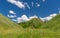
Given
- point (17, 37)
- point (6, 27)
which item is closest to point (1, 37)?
point (17, 37)

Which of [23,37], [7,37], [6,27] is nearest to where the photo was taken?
[23,37]

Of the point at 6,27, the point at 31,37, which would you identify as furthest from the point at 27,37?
the point at 6,27

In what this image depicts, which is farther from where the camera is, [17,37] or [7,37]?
[7,37]

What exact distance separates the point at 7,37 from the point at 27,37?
13.1 metres

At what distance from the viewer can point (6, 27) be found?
13000 cm

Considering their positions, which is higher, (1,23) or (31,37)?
(1,23)

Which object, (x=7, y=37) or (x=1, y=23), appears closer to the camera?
(x=7, y=37)

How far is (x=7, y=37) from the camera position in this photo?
83.1 metres

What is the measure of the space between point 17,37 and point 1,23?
64.4 metres

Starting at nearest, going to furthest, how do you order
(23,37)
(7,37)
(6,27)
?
(23,37) → (7,37) → (6,27)

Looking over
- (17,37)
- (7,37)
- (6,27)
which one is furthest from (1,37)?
(6,27)

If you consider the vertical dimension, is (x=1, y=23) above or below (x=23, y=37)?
above

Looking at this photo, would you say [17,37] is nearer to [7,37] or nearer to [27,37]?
[27,37]

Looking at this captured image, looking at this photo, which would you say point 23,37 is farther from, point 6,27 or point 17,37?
point 6,27
